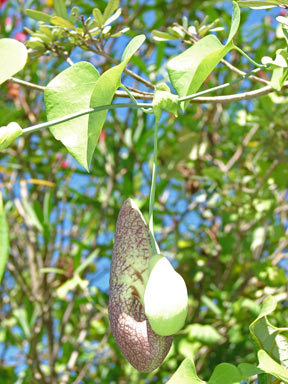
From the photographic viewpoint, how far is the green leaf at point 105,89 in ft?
1.60

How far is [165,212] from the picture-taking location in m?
1.56

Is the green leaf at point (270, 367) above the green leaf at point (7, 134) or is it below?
below

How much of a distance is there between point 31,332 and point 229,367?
1.04 m

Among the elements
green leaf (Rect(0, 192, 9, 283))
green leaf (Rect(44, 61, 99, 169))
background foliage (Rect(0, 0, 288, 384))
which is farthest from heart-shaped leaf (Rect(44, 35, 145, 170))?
background foliage (Rect(0, 0, 288, 384))

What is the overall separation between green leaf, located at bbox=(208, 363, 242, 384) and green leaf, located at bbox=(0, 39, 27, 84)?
0.95 ft

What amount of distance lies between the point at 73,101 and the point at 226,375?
0.86 ft

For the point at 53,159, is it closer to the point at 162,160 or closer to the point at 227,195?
the point at 162,160

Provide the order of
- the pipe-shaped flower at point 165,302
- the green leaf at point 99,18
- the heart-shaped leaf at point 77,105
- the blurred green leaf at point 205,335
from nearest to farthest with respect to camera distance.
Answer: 1. the pipe-shaped flower at point 165,302
2. the heart-shaped leaf at point 77,105
3. the green leaf at point 99,18
4. the blurred green leaf at point 205,335

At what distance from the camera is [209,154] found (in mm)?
1785

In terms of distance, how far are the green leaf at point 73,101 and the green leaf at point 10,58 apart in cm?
5

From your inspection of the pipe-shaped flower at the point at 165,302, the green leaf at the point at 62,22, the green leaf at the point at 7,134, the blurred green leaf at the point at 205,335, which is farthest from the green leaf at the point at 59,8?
the blurred green leaf at the point at 205,335

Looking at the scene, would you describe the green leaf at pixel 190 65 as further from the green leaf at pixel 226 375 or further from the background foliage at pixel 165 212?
the background foliage at pixel 165 212

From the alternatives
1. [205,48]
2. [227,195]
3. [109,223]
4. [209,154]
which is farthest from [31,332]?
[205,48]

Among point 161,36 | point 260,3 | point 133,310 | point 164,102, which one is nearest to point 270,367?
point 133,310
